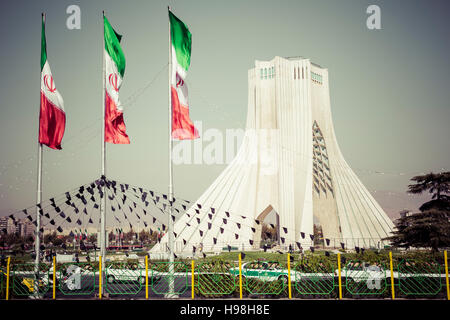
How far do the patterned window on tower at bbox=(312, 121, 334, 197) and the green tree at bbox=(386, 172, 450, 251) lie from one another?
1212 centimetres

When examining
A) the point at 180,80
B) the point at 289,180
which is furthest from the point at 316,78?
the point at 180,80

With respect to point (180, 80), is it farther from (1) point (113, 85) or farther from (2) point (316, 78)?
(2) point (316, 78)

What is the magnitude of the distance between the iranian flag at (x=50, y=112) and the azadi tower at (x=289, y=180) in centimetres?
1555

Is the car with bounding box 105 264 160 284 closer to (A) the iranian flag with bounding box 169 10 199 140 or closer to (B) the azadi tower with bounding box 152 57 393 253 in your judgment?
(A) the iranian flag with bounding box 169 10 199 140

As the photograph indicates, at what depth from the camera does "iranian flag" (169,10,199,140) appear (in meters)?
11.8

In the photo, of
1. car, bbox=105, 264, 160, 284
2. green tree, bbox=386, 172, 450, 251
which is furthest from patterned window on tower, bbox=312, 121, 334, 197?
car, bbox=105, 264, 160, 284

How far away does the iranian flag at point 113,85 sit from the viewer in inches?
470

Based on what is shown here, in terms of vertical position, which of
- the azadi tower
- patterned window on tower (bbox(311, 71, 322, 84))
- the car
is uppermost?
patterned window on tower (bbox(311, 71, 322, 84))

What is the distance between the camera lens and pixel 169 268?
10.6 m

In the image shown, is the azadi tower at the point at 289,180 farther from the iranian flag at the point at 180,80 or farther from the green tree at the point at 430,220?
the iranian flag at the point at 180,80

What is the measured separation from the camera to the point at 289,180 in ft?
95.2
